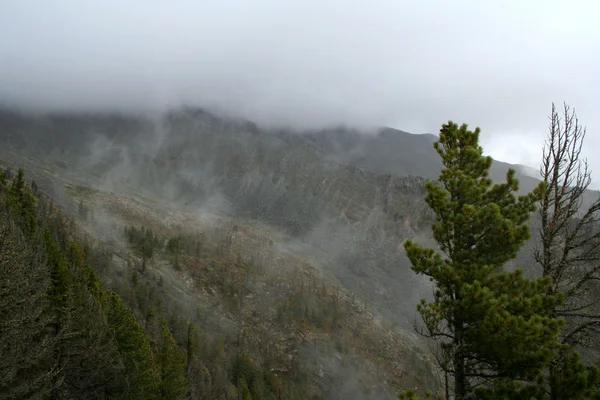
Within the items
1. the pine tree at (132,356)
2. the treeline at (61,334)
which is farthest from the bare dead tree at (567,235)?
the pine tree at (132,356)

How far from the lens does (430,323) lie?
11812 mm

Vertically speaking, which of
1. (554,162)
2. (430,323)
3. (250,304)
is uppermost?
(554,162)

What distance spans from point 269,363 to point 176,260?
5189 cm

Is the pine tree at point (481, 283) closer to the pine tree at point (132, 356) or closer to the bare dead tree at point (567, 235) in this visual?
the bare dead tree at point (567, 235)

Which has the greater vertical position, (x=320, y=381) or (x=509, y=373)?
(x=509, y=373)

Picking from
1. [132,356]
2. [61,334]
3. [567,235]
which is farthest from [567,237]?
[132,356]

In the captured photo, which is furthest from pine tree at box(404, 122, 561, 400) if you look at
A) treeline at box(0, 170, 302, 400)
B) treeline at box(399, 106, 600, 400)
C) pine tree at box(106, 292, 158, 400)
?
pine tree at box(106, 292, 158, 400)

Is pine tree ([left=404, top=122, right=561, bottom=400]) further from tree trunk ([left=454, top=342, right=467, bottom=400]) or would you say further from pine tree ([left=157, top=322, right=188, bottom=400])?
pine tree ([left=157, top=322, right=188, bottom=400])

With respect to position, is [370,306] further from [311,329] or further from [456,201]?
[456,201]

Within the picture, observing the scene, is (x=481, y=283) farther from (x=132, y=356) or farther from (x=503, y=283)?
(x=132, y=356)

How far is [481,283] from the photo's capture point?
11.8 meters

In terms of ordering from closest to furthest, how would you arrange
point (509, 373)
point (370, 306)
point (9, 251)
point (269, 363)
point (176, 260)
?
point (509, 373) → point (9, 251) → point (269, 363) → point (176, 260) → point (370, 306)

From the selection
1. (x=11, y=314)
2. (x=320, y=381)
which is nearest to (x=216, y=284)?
(x=320, y=381)

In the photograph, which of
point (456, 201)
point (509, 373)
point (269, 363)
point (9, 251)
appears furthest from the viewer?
point (269, 363)
